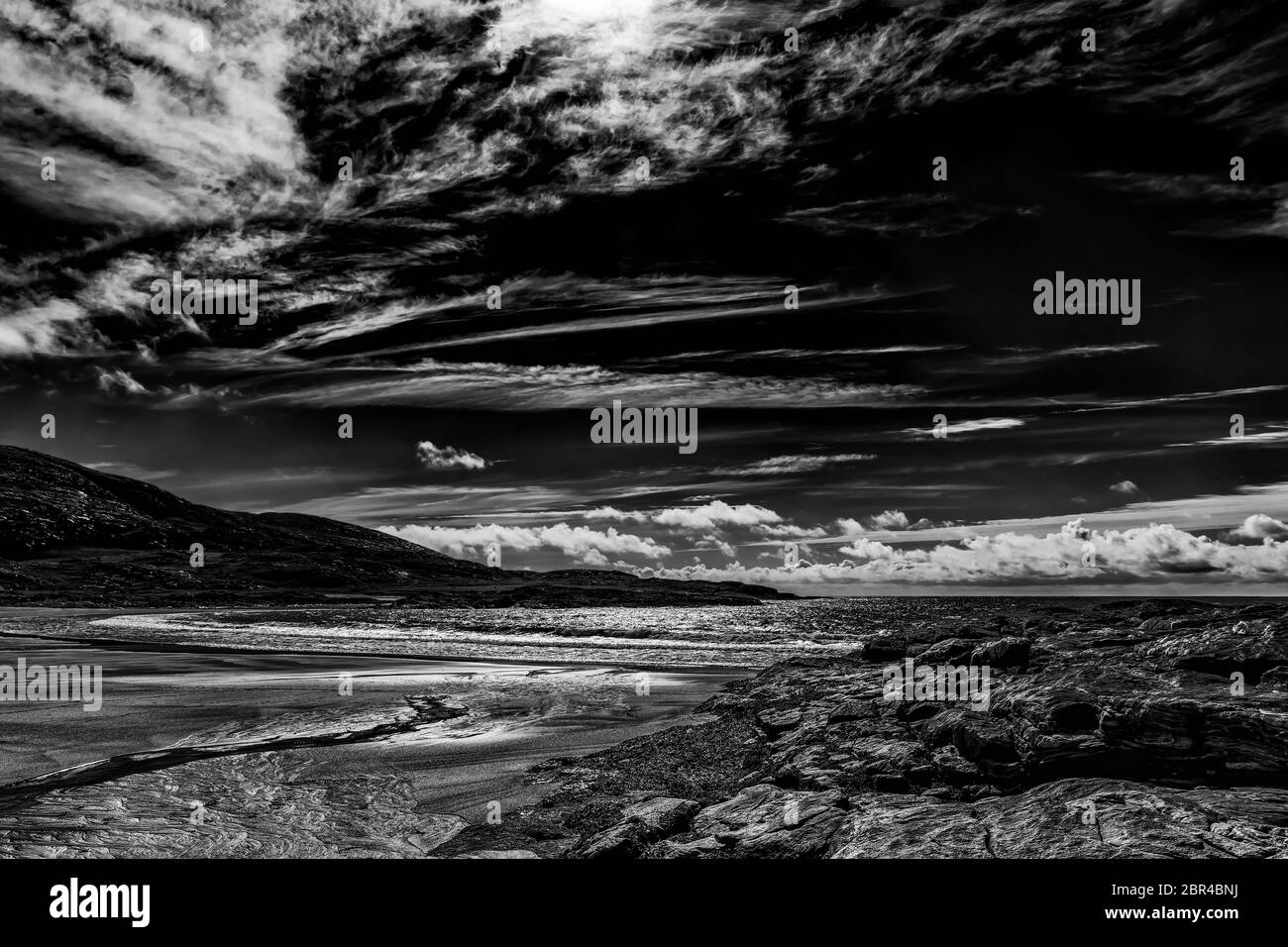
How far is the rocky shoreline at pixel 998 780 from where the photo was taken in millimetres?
6793

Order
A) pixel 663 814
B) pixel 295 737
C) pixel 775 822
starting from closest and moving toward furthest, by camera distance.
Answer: pixel 775 822, pixel 663 814, pixel 295 737

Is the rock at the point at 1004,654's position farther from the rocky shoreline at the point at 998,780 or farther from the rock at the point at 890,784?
the rock at the point at 890,784

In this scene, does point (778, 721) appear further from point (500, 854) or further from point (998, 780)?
point (500, 854)

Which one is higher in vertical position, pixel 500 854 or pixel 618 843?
pixel 618 843

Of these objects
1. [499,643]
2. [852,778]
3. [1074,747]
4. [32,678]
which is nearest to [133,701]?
[32,678]

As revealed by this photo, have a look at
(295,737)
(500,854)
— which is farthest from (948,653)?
(295,737)

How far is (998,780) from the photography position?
348 inches

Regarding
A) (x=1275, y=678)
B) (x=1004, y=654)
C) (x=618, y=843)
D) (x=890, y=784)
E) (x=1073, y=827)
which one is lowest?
(x=890, y=784)

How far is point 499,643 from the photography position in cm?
4184

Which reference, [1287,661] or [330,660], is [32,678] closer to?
[330,660]

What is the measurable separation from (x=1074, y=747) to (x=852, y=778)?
2689 millimetres

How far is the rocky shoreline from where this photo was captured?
6.79 meters

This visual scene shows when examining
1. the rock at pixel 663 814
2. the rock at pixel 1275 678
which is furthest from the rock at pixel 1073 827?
the rock at pixel 1275 678
